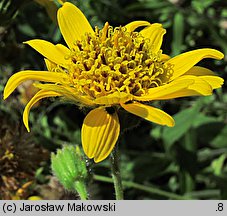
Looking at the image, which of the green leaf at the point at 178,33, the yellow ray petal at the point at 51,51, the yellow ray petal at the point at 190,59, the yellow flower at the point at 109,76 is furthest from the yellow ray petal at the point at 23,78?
the green leaf at the point at 178,33

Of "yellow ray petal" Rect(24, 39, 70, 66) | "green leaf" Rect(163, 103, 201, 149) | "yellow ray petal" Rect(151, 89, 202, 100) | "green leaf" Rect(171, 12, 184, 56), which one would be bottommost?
"yellow ray petal" Rect(151, 89, 202, 100)

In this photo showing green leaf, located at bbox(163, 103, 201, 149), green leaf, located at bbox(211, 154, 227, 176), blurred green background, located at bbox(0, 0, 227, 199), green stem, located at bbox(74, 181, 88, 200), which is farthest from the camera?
green leaf, located at bbox(211, 154, 227, 176)

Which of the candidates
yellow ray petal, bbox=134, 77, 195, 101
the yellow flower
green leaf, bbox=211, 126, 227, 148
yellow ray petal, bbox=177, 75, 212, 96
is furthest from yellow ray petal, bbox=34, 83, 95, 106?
green leaf, bbox=211, 126, 227, 148

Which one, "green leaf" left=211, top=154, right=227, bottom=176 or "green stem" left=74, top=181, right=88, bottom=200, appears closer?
"green stem" left=74, top=181, right=88, bottom=200

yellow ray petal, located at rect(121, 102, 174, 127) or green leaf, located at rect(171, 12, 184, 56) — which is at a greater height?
green leaf, located at rect(171, 12, 184, 56)

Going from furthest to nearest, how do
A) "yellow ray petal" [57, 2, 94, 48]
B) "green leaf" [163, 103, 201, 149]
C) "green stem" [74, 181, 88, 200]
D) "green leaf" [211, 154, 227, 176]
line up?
"green leaf" [211, 154, 227, 176]
"green leaf" [163, 103, 201, 149]
"yellow ray petal" [57, 2, 94, 48]
"green stem" [74, 181, 88, 200]

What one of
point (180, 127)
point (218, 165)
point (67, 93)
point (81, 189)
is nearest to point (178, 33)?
point (180, 127)

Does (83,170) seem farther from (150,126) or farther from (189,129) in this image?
(150,126)

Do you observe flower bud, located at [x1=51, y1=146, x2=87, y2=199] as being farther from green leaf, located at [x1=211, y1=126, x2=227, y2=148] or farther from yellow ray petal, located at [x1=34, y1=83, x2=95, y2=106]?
green leaf, located at [x1=211, y1=126, x2=227, y2=148]
